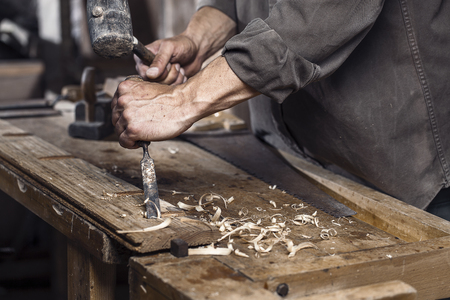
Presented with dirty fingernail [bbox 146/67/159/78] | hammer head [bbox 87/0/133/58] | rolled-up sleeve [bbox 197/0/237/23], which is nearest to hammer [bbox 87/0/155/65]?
hammer head [bbox 87/0/133/58]

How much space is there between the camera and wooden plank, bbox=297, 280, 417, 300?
0.79 metres

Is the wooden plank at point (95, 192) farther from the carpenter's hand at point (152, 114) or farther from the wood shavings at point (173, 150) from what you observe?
the wood shavings at point (173, 150)

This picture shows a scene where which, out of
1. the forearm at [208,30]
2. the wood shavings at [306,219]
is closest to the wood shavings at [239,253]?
the wood shavings at [306,219]

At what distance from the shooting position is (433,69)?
1.40 m

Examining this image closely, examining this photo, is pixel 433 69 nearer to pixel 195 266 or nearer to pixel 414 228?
pixel 414 228

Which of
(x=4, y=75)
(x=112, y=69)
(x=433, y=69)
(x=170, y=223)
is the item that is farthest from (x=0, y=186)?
(x=112, y=69)

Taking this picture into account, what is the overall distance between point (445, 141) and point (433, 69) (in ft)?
0.73

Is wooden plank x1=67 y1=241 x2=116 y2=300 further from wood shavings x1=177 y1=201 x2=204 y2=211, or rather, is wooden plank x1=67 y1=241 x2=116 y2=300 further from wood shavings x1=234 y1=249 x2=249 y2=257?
wood shavings x1=234 y1=249 x2=249 y2=257

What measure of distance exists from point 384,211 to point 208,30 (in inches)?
36.5

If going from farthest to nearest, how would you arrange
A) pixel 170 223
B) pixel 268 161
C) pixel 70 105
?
pixel 70 105, pixel 268 161, pixel 170 223

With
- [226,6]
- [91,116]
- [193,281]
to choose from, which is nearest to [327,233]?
[193,281]

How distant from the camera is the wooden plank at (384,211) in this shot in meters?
1.21

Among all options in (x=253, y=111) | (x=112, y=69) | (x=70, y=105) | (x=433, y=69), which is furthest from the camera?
(x=112, y=69)

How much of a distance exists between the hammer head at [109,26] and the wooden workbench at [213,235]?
35 centimetres
